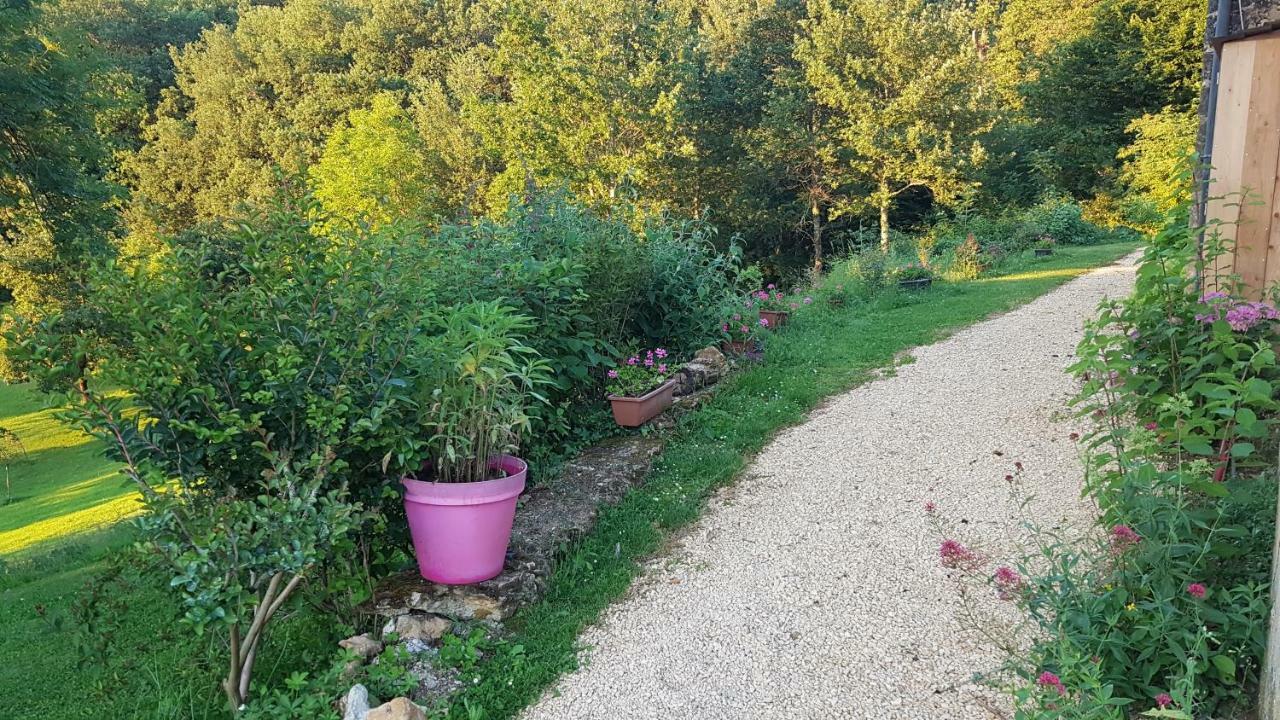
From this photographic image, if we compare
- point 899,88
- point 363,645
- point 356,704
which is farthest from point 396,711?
point 899,88

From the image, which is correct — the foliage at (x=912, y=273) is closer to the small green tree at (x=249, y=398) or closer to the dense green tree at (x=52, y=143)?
the small green tree at (x=249, y=398)

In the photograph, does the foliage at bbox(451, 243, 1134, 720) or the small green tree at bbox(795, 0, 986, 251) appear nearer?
the foliage at bbox(451, 243, 1134, 720)

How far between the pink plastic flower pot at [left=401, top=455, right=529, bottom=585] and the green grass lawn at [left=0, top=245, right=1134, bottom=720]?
31cm

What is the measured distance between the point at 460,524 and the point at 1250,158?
3928 millimetres

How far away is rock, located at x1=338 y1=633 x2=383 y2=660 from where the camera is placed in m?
2.59

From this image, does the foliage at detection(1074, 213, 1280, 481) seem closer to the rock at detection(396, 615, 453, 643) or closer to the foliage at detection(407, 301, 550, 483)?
the foliage at detection(407, 301, 550, 483)

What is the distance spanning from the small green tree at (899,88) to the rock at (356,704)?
702 inches

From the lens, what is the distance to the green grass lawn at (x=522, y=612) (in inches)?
99.9

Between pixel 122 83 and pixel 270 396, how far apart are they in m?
20.0

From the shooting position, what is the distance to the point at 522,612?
117 inches

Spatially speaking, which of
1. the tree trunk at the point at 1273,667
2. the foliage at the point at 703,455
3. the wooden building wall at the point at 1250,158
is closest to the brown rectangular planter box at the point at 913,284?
the foliage at the point at 703,455

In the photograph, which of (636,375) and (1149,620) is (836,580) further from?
(636,375)

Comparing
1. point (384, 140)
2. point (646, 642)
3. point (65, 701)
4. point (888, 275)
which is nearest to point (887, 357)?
point (888, 275)

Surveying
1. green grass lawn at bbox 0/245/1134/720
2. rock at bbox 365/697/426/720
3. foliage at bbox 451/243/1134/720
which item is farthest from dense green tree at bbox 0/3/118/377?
rock at bbox 365/697/426/720
